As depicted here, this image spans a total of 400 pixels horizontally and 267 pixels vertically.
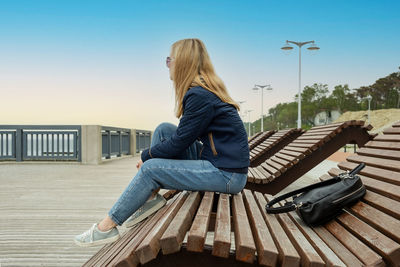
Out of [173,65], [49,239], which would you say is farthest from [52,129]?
[173,65]

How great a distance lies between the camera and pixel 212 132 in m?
2.67

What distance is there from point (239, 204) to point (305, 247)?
2.50 feet

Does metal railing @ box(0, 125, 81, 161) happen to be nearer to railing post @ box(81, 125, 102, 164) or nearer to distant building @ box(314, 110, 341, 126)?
railing post @ box(81, 125, 102, 164)

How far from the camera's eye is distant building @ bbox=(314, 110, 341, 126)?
321 ft

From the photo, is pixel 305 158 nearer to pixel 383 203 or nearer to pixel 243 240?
pixel 383 203

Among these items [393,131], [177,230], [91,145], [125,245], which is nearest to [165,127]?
[125,245]

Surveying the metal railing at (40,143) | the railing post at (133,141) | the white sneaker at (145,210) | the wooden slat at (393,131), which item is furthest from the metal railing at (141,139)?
the white sneaker at (145,210)

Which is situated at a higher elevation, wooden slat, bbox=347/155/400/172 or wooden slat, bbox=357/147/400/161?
wooden slat, bbox=357/147/400/161

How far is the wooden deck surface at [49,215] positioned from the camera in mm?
3447

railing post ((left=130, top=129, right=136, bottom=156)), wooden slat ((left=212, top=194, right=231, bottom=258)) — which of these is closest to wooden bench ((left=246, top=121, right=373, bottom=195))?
wooden slat ((left=212, top=194, right=231, bottom=258))

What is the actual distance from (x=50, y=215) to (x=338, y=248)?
13.4 feet

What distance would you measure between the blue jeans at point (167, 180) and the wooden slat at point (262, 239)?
0.93ft

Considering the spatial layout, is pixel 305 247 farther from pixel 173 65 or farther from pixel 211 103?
pixel 173 65

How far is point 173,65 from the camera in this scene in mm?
2908
